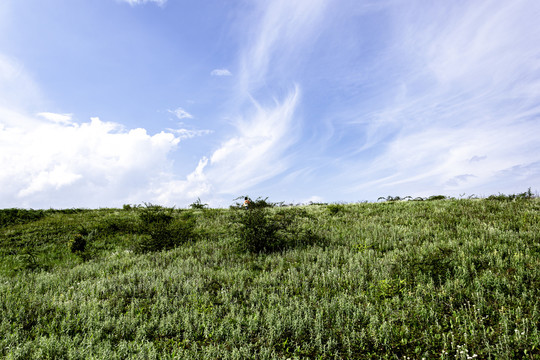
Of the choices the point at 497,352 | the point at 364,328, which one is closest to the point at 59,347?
the point at 364,328

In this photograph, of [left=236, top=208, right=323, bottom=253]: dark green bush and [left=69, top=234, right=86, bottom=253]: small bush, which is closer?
[left=236, top=208, right=323, bottom=253]: dark green bush

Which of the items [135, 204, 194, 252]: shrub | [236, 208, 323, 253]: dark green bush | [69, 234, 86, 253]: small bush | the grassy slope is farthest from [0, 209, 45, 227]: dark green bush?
[236, 208, 323, 253]: dark green bush

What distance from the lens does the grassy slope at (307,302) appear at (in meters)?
4.76

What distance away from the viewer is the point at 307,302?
633cm

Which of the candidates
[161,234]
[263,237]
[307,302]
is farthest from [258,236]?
[161,234]

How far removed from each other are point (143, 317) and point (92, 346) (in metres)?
1.11

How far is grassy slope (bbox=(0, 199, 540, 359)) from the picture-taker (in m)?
4.76

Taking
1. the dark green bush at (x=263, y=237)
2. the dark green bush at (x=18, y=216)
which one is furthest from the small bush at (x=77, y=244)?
the dark green bush at (x=18, y=216)

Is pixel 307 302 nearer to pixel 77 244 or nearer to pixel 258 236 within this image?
pixel 258 236

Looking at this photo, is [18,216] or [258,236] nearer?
[258,236]

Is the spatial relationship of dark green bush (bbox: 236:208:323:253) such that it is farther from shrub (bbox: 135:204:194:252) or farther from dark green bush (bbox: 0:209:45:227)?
dark green bush (bbox: 0:209:45:227)

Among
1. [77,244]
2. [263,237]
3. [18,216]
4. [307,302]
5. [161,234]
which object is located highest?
[18,216]

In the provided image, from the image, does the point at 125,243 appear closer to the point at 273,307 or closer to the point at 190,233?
the point at 190,233

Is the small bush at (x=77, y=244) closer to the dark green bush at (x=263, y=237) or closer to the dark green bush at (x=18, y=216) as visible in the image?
the dark green bush at (x=263, y=237)
